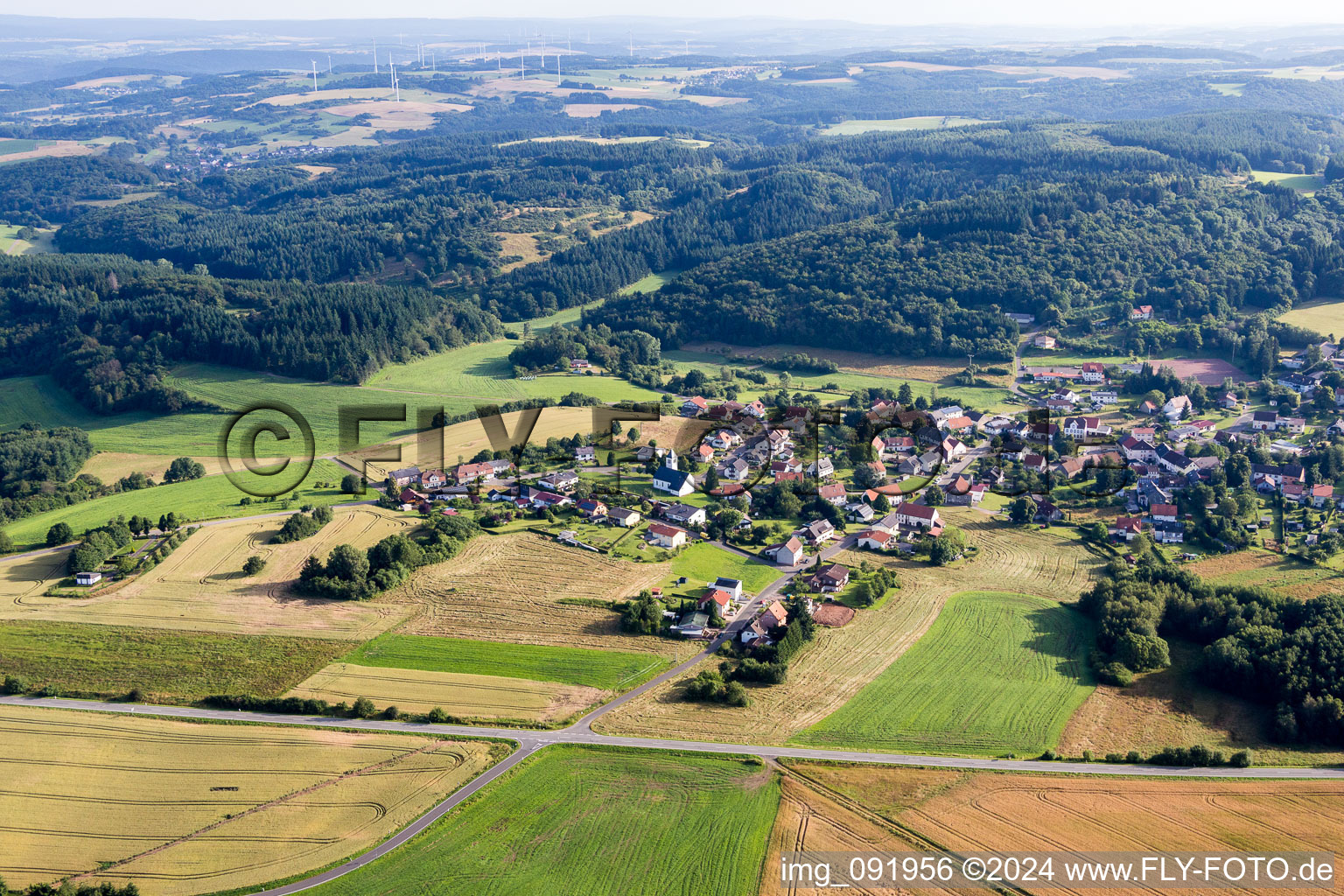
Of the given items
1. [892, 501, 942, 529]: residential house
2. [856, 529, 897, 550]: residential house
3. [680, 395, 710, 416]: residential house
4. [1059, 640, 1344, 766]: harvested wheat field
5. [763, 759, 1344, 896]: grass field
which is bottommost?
[1059, 640, 1344, 766]: harvested wheat field

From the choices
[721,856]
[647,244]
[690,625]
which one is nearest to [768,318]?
[647,244]

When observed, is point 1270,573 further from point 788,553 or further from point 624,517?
point 624,517

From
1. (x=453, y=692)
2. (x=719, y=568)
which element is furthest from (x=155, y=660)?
(x=719, y=568)

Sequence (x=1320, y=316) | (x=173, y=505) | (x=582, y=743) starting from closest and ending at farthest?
(x=582, y=743) → (x=173, y=505) → (x=1320, y=316)

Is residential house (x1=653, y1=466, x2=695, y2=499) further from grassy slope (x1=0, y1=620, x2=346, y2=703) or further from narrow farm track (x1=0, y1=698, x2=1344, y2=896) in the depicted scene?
narrow farm track (x1=0, y1=698, x2=1344, y2=896)

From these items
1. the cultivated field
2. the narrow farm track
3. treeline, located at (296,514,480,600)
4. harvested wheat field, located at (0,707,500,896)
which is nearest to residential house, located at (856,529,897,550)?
the cultivated field

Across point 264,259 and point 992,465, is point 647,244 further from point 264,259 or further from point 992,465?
point 992,465
